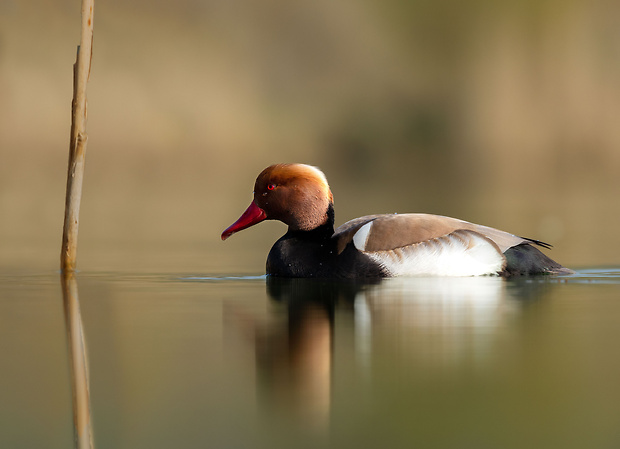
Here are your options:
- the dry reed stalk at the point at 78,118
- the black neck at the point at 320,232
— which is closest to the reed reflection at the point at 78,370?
the dry reed stalk at the point at 78,118

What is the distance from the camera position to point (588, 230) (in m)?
13.4

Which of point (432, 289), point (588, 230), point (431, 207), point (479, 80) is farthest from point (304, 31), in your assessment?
point (432, 289)

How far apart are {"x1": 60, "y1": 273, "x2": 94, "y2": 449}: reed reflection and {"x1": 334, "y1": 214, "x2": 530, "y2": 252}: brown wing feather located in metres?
2.15

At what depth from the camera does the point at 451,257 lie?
7980 millimetres

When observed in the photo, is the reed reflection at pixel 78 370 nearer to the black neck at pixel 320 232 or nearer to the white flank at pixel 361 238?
the black neck at pixel 320 232

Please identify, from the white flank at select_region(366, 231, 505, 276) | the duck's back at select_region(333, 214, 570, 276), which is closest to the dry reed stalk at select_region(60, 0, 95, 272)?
the duck's back at select_region(333, 214, 570, 276)

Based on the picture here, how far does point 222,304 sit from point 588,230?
7932 mm

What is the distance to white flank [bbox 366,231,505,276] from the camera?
7.91 m

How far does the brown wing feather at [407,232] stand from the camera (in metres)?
7.90

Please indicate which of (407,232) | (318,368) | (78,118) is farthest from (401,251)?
(318,368)

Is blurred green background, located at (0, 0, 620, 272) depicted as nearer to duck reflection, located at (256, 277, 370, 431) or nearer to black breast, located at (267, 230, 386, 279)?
black breast, located at (267, 230, 386, 279)

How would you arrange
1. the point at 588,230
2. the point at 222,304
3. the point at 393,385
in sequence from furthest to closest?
the point at 588,230, the point at 222,304, the point at 393,385

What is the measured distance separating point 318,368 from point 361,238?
3.47 metres

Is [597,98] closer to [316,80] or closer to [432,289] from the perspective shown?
[316,80]
